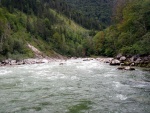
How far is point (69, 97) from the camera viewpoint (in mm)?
16594

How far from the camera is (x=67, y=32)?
12538 cm

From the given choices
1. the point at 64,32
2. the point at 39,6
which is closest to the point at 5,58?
the point at 64,32

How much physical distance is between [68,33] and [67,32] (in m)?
0.78

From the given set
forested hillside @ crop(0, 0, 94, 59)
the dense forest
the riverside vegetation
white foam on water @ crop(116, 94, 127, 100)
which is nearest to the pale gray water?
white foam on water @ crop(116, 94, 127, 100)

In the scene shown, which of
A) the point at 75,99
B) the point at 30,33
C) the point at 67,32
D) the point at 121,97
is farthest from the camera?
the point at 67,32

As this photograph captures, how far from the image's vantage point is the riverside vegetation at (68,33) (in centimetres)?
4753

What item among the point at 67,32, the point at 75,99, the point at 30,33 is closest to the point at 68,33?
the point at 67,32

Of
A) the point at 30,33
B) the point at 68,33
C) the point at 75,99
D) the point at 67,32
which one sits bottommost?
the point at 75,99

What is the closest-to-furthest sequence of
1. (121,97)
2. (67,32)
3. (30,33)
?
(121,97), (30,33), (67,32)

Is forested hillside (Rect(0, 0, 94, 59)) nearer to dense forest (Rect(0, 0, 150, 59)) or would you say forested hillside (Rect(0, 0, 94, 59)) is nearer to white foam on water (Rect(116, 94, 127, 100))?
dense forest (Rect(0, 0, 150, 59))

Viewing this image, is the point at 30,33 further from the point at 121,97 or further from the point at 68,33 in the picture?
the point at 121,97

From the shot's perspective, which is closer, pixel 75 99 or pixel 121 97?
pixel 75 99

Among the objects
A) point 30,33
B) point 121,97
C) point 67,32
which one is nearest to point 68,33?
point 67,32

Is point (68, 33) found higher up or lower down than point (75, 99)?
higher up
